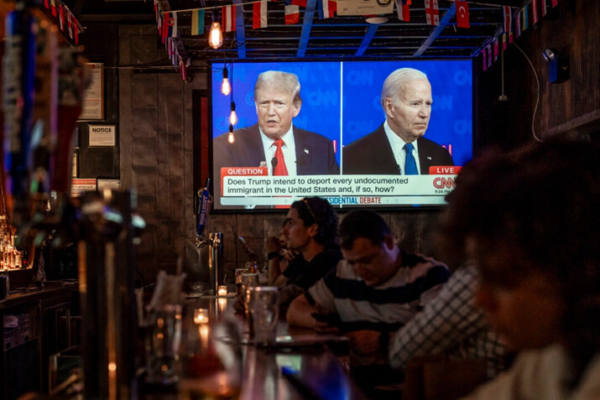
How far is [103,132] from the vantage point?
7.75m

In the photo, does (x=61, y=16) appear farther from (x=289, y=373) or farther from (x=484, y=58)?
(x=289, y=373)

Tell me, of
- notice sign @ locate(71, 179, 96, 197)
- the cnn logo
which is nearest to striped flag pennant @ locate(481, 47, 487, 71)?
the cnn logo

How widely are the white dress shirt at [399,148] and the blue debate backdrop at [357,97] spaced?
145 millimetres

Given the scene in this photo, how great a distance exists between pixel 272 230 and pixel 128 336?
6587 mm

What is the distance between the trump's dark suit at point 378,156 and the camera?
765 cm

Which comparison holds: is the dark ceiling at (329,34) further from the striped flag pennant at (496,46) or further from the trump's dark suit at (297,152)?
the trump's dark suit at (297,152)

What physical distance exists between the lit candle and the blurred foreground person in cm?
185

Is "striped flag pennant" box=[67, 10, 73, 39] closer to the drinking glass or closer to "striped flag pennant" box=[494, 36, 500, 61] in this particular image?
"striped flag pennant" box=[494, 36, 500, 61]

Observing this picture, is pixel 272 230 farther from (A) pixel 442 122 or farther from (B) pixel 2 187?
(B) pixel 2 187

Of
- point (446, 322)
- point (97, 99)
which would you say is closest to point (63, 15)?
point (97, 99)

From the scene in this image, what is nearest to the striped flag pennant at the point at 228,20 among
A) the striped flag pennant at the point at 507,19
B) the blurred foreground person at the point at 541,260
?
the striped flag pennant at the point at 507,19

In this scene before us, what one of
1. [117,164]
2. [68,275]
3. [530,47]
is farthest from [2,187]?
[530,47]

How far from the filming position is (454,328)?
1806mm

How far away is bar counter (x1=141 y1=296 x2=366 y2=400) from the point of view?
1.14m
